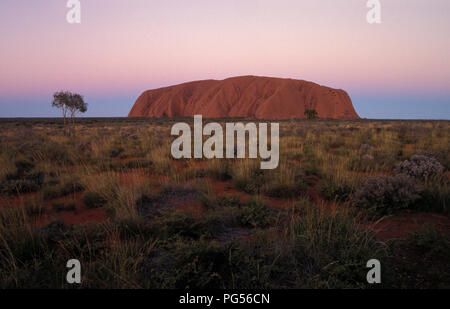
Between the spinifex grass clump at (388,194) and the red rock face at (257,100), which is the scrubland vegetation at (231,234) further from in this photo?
the red rock face at (257,100)

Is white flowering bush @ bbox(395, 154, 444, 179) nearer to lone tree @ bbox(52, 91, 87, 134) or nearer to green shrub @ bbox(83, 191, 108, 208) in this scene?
green shrub @ bbox(83, 191, 108, 208)

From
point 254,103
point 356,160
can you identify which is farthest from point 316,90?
point 356,160

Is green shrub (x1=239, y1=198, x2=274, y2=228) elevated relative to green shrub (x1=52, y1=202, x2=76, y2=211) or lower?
elevated

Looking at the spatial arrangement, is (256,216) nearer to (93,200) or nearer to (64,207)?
(93,200)

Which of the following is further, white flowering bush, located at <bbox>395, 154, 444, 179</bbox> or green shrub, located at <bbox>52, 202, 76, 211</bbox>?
white flowering bush, located at <bbox>395, 154, 444, 179</bbox>

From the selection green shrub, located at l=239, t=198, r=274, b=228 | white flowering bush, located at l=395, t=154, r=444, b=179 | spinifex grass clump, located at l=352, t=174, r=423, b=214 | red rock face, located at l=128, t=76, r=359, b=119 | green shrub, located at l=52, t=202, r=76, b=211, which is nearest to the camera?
green shrub, located at l=239, t=198, r=274, b=228

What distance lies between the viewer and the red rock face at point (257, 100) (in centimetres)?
7731

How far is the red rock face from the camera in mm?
77312

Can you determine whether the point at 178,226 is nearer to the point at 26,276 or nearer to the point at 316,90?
the point at 26,276

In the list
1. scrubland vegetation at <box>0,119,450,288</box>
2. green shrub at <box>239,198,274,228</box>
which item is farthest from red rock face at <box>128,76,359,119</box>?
green shrub at <box>239,198,274,228</box>

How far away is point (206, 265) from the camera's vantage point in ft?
7.79

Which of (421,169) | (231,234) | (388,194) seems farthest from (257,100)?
(231,234)

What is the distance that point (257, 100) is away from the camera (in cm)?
8262

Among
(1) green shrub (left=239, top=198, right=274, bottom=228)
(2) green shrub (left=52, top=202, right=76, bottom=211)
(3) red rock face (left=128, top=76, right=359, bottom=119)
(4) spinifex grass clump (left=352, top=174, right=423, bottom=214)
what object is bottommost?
(2) green shrub (left=52, top=202, right=76, bottom=211)
